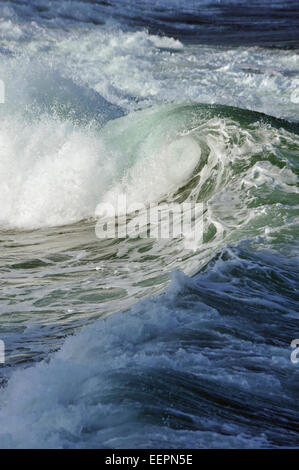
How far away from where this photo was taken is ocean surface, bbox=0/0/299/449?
3477 mm

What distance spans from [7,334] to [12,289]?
1338mm

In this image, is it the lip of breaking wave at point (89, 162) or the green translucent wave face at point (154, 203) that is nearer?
the green translucent wave face at point (154, 203)

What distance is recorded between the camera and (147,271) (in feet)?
21.7

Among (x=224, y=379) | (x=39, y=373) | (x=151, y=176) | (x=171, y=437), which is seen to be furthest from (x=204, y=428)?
(x=151, y=176)

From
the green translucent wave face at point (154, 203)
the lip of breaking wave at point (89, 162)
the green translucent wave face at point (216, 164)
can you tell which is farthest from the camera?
the lip of breaking wave at point (89, 162)

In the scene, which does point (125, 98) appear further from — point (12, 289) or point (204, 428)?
point (204, 428)

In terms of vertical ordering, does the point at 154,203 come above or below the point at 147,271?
above

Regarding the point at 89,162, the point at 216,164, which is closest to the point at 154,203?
the point at 216,164

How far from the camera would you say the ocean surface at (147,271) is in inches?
137

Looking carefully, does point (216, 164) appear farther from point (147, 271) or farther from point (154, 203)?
point (147, 271)

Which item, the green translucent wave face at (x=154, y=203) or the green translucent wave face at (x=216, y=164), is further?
the green translucent wave face at (x=216, y=164)

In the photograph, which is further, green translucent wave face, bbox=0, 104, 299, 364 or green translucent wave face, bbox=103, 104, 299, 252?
green translucent wave face, bbox=103, 104, 299, 252

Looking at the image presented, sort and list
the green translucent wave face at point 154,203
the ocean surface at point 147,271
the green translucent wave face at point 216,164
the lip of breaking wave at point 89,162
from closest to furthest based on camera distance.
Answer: the ocean surface at point 147,271, the green translucent wave face at point 154,203, the green translucent wave face at point 216,164, the lip of breaking wave at point 89,162

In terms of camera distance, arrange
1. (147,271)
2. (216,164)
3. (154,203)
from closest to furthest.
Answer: (147,271) < (154,203) < (216,164)
